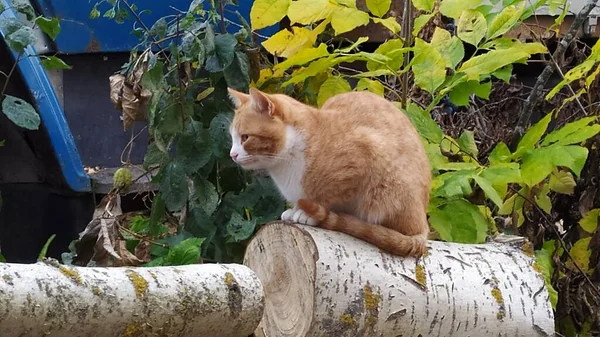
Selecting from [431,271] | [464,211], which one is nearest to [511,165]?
[464,211]

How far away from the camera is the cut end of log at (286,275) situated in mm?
1877

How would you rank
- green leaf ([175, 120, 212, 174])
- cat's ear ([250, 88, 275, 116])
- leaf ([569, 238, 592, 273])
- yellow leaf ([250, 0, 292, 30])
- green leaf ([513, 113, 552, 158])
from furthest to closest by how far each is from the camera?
leaf ([569, 238, 592, 273]) < green leaf ([175, 120, 212, 174]) < yellow leaf ([250, 0, 292, 30]) < green leaf ([513, 113, 552, 158]) < cat's ear ([250, 88, 275, 116])

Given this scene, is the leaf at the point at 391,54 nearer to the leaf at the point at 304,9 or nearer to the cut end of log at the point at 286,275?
the leaf at the point at 304,9

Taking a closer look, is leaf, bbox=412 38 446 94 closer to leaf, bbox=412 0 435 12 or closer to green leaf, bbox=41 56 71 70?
leaf, bbox=412 0 435 12

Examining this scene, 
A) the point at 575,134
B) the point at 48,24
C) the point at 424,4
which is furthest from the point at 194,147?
the point at 575,134

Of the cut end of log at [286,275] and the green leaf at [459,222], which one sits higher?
the cut end of log at [286,275]

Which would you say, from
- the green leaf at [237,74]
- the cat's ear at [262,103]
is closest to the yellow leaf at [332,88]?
the green leaf at [237,74]

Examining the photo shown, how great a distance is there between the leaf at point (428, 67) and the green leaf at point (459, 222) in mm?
365

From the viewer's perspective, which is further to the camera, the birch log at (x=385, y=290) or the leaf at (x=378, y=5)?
the leaf at (x=378, y=5)

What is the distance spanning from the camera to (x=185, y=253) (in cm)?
232

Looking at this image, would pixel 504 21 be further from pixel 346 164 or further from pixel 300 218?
pixel 300 218

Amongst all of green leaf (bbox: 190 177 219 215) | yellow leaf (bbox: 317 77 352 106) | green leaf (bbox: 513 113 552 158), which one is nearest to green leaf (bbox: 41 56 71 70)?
green leaf (bbox: 190 177 219 215)

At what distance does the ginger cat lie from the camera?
202 centimetres

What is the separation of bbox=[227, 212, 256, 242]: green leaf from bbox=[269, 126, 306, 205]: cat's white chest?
359 millimetres
